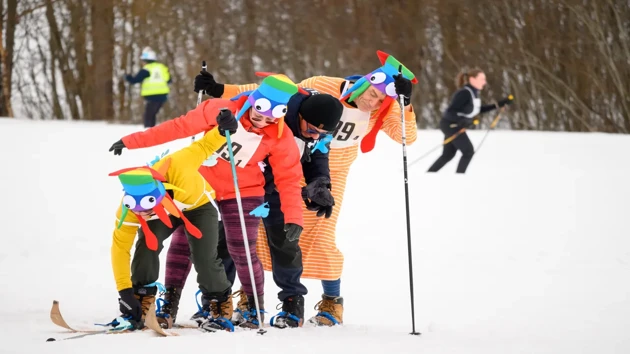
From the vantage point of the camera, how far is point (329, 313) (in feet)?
17.6

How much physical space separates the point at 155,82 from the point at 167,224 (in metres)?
10.4

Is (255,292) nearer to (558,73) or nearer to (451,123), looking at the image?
(451,123)

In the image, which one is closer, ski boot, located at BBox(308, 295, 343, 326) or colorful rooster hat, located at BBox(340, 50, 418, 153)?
colorful rooster hat, located at BBox(340, 50, 418, 153)

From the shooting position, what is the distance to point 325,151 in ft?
17.0

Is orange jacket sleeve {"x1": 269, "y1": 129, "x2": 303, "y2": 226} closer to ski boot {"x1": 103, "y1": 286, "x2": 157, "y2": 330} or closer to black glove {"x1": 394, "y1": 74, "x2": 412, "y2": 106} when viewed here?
black glove {"x1": 394, "y1": 74, "x2": 412, "y2": 106}

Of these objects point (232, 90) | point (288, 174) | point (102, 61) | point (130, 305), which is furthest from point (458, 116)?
point (102, 61)

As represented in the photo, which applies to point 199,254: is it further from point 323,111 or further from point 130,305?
point 323,111

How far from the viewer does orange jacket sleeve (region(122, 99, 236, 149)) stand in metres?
4.81

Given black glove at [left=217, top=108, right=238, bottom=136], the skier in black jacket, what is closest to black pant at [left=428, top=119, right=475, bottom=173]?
the skier in black jacket

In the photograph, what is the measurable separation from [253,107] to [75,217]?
4442 mm

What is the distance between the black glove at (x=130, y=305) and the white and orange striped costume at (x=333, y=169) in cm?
91

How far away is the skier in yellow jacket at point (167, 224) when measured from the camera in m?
4.60

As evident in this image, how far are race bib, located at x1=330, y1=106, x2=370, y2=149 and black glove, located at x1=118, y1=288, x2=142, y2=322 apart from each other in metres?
1.45

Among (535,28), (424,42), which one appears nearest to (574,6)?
(535,28)
